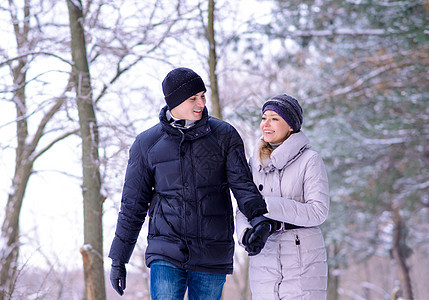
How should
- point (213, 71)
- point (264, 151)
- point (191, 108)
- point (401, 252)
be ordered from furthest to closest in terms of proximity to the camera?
point (401, 252) < point (213, 71) < point (264, 151) < point (191, 108)

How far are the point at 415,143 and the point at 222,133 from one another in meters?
10.7

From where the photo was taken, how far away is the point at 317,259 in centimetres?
341

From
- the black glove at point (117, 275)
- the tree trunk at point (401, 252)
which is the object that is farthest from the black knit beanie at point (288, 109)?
the tree trunk at point (401, 252)

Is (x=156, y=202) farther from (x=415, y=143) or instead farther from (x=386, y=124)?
(x=415, y=143)

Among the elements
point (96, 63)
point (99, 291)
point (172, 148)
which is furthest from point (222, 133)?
point (96, 63)

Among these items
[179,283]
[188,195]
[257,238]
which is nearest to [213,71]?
[188,195]

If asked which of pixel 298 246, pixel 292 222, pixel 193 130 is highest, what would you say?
pixel 193 130

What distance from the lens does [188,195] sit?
3.34 metres

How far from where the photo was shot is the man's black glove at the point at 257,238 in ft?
10.7

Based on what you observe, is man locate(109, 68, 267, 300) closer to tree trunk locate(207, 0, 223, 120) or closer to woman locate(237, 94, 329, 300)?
woman locate(237, 94, 329, 300)

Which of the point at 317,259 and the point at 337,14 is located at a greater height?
the point at 337,14

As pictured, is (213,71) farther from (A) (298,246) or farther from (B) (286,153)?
(A) (298,246)

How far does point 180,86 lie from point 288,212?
1.13m

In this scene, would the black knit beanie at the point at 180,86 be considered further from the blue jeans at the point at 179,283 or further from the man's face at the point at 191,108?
the blue jeans at the point at 179,283
